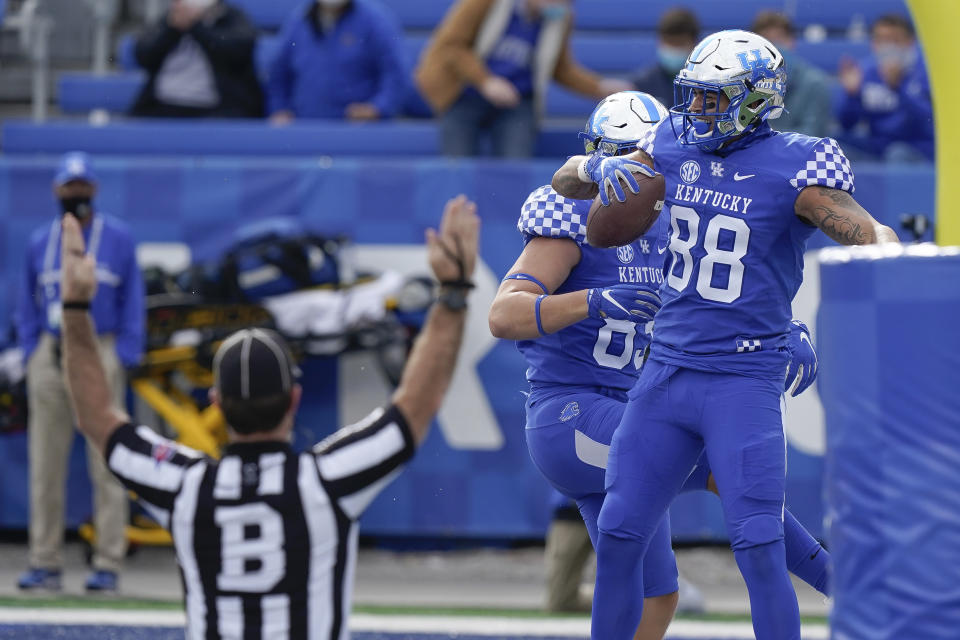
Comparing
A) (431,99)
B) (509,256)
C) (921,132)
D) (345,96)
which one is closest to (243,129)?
(345,96)

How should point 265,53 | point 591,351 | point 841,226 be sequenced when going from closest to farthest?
1. point 841,226
2. point 591,351
3. point 265,53

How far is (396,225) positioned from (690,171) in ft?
12.1

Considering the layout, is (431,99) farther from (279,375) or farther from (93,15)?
(279,375)

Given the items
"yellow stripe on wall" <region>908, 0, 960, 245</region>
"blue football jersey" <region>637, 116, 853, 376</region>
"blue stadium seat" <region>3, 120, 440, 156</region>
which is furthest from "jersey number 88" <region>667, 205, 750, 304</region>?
"blue stadium seat" <region>3, 120, 440, 156</region>

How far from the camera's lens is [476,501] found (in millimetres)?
7109

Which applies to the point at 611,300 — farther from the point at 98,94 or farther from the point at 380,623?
the point at 98,94

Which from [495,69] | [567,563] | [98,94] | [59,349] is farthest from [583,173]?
[98,94]

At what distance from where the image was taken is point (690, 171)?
3.64 m

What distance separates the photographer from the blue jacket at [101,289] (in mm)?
6586

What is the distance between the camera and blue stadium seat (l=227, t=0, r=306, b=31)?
9.84 meters

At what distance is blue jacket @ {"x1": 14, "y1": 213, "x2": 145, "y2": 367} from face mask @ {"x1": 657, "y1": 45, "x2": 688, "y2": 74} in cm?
264

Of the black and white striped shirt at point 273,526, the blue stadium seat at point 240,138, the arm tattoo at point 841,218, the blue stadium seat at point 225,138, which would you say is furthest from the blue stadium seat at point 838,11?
the black and white striped shirt at point 273,526

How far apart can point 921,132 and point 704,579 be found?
2666 millimetres

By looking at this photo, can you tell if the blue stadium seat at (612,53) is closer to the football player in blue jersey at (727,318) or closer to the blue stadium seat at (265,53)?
the blue stadium seat at (265,53)
